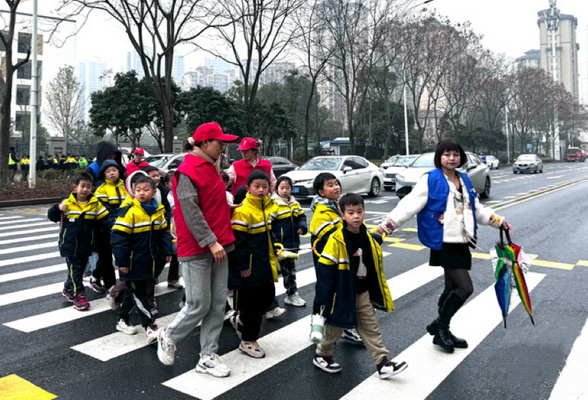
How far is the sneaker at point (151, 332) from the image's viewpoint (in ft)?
13.8

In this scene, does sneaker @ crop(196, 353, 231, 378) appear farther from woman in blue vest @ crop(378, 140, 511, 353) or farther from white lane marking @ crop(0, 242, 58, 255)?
white lane marking @ crop(0, 242, 58, 255)

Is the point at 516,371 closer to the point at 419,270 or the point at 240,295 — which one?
the point at 240,295

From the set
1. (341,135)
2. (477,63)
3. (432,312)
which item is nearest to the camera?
(432,312)

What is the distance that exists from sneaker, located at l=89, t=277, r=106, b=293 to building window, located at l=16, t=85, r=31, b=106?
44882 mm

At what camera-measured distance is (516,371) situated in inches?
145

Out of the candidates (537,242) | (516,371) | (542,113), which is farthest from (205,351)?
(542,113)

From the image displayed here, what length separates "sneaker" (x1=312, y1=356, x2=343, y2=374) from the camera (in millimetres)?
3650

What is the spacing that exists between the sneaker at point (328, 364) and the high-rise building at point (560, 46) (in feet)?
418

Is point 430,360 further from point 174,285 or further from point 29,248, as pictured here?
point 29,248

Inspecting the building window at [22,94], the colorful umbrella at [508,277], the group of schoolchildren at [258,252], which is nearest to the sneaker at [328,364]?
the group of schoolchildren at [258,252]

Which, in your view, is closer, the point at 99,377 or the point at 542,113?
the point at 99,377

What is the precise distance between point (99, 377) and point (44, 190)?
1592cm

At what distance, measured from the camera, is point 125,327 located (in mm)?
4508

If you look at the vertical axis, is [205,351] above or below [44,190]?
below
